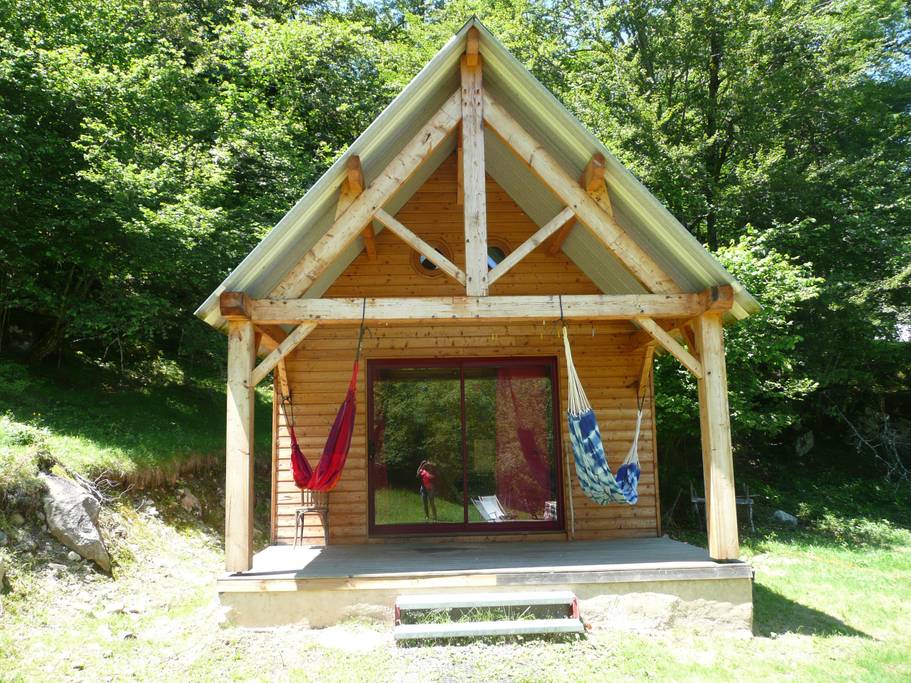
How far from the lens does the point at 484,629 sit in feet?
14.7

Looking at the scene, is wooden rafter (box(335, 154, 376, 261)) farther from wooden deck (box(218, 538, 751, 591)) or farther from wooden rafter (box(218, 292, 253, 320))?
wooden deck (box(218, 538, 751, 591))

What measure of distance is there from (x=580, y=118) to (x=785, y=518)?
8.33 metres

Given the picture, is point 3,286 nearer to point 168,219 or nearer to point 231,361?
point 168,219

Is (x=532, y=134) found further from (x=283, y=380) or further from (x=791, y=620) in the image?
(x=791, y=620)

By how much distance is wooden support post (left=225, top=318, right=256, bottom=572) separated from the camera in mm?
4777

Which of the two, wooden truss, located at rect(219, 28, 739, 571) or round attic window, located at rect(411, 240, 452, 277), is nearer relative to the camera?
wooden truss, located at rect(219, 28, 739, 571)

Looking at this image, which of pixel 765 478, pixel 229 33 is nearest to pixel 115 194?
pixel 229 33

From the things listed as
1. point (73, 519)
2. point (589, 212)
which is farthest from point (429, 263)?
point (73, 519)

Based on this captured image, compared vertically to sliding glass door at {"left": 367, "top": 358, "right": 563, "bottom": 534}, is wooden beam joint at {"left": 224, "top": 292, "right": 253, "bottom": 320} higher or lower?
higher

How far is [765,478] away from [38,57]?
1432 centimetres

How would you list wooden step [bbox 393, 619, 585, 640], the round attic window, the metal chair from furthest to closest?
the metal chair, the round attic window, wooden step [bbox 393, 619, 585, 640]

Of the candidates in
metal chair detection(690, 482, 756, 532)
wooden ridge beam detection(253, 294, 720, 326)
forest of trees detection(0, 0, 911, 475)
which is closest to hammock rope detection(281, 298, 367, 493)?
wooden ridge beam detection(253, 294, 720, 326)

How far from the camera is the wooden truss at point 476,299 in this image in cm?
495

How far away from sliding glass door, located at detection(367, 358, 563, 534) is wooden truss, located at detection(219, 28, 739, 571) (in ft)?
7.06
